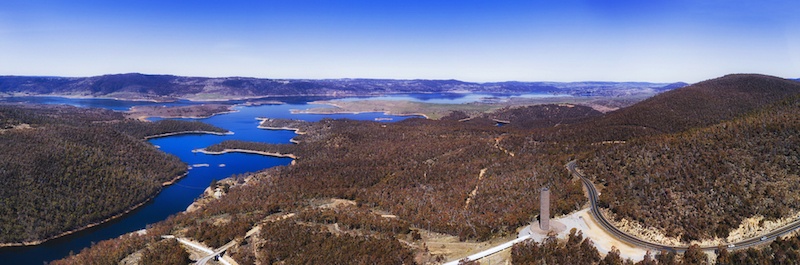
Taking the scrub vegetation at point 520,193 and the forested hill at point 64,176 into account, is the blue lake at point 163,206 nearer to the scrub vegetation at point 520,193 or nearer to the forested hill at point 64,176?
the forested hill at point 64,176

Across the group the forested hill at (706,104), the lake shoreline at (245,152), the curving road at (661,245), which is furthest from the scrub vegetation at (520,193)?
the lake shoreline at (245,152)

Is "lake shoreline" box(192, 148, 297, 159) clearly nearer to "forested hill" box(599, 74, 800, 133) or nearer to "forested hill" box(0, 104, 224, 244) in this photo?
"forested hill" box(0, 104, 224, 244)

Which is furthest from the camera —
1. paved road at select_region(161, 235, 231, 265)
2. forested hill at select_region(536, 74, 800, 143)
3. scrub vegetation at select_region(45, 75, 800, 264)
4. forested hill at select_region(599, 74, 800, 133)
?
forested hill at select_region(599, 74, 800, 133)

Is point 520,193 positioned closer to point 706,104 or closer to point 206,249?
point 206,249

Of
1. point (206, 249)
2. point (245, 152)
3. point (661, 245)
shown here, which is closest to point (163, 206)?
point (206, 249)

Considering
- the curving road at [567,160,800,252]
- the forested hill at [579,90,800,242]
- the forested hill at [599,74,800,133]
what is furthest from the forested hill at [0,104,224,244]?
the forested hill at [599,74,800,133]

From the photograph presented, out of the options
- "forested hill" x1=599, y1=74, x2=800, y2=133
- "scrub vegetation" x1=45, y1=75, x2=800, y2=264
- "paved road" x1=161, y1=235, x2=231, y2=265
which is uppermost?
"forested hill" x1=599, y1=74, x2=800, y2=133

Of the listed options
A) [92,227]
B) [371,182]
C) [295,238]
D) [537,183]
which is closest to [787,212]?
[537,183]

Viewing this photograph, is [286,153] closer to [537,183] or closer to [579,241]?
[537,183]
